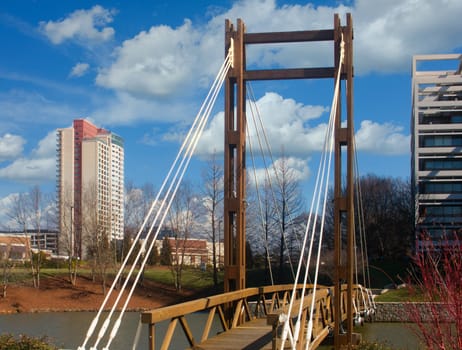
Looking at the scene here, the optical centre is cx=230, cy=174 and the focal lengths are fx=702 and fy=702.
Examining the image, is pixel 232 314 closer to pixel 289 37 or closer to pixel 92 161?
pixel 289 37

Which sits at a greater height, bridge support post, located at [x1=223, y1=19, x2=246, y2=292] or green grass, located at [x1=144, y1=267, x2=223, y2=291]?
bridge support post, located at [x1=223, y1=19, x2=246, y2=292]

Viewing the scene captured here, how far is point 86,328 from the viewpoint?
78.3 ft

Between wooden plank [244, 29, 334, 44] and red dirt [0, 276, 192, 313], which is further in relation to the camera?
red dirt [0, 276, 192, 313]

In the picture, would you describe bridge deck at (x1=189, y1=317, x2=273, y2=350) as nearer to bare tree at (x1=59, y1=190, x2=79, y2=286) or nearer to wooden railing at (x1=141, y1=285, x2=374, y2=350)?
wooden railing at (x1=141, y1=285, x2=374, y2=350)

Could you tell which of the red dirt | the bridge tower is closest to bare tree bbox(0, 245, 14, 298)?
the red dirt

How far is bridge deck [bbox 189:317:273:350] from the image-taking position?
8047mm

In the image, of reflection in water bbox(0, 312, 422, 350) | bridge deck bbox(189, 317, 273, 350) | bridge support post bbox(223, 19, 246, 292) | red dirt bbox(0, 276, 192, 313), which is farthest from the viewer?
red dirt bbox(0, 276, 192, 313)

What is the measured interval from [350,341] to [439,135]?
39780mm

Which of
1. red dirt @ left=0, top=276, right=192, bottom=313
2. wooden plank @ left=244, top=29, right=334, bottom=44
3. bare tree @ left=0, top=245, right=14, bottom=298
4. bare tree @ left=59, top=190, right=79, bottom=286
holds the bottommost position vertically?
red dirt @ left=0, top=276, right=192, bottom=313

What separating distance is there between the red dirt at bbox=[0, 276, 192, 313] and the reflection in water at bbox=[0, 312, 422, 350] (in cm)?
198

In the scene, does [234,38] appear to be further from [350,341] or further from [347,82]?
[350,341]

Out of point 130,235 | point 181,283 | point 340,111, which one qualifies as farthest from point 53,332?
point 130,235

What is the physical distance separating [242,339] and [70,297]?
95.9 feet

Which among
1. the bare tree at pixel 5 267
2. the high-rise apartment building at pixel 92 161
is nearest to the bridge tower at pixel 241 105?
the bare tree at pixel 5 267
